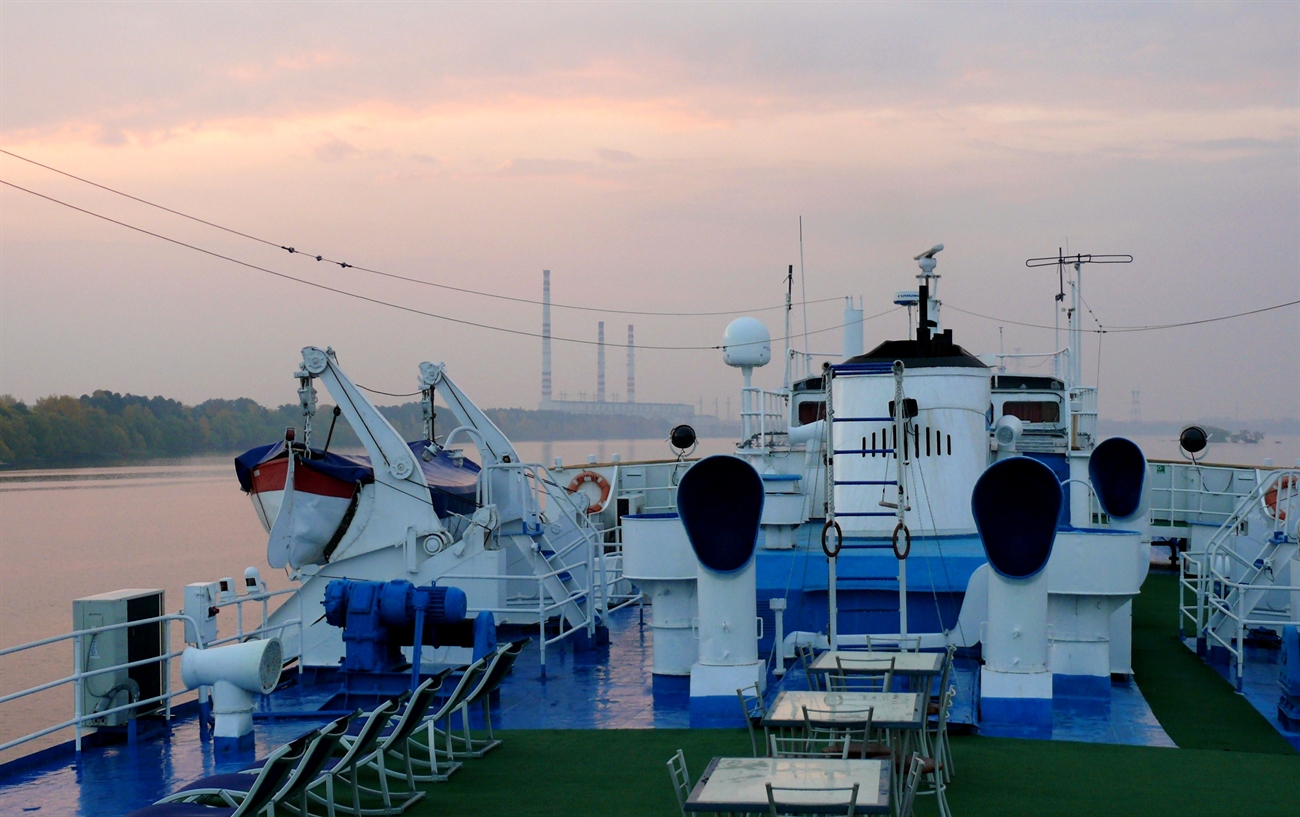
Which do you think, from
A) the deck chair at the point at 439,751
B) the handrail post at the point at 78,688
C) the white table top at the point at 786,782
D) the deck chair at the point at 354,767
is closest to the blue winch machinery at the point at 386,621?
the deck chair at the point at 439,751

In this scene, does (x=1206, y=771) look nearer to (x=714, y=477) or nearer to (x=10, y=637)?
(x=714, y=477)

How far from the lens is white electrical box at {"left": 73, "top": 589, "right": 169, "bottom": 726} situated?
1077cm

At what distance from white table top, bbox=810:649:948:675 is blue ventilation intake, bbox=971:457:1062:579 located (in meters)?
1.30

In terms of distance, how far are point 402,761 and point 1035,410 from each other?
19334 millimetres

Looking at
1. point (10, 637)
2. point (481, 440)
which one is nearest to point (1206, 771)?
point (481, 440)

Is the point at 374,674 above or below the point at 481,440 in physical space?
below

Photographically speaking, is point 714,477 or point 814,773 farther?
point 714,477

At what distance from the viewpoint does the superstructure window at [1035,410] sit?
82.4 feet

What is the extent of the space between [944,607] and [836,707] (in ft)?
18.2

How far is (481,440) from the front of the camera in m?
17.2

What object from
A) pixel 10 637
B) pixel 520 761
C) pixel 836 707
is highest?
pixel 836 707

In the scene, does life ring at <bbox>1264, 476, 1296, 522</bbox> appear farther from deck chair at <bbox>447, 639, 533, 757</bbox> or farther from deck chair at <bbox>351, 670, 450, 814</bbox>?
deck chair at <bbox>351, 670, 450, 814</bbox>

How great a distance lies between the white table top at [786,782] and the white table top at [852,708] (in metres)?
0.98

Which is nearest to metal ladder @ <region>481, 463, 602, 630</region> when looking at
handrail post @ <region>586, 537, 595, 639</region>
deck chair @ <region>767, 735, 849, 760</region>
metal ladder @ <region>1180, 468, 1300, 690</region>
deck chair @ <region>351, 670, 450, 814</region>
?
handrail post @ <region>586, 537, 595, 639</region>
